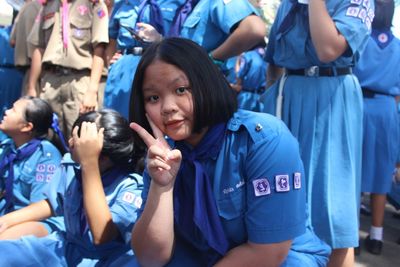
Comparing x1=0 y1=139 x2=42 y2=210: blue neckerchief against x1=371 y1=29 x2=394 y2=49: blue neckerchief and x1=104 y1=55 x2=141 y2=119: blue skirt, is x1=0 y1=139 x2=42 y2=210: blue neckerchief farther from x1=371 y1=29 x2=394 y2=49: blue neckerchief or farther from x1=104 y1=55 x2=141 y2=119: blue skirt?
x1=371 y1=29 x2=394 y2=49: blue neckerchief

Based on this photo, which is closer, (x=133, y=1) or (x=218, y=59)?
(x=218, y=59)

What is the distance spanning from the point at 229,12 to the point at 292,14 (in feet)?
1.34

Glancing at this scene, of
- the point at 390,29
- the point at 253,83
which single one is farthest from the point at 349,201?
the point at 253,83

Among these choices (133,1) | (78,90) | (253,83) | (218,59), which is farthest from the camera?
(253,83)

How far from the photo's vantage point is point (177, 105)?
1.28 metres

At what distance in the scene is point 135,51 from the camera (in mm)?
2670

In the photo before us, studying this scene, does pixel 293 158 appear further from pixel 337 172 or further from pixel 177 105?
pixel 337 172

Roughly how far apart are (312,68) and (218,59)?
1.89 feet

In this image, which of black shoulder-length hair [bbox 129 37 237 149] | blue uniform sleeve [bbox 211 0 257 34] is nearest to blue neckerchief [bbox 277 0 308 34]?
blue uniform sleeve [bbox 211 0 257 34]

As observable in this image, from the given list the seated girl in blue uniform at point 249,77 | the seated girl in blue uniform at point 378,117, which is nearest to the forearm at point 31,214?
the seated girl in blue uniform at point 378,117

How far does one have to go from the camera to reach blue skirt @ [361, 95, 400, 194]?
9.46 ft

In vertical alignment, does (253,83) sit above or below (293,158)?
below

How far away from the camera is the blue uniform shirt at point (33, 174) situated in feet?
8.18

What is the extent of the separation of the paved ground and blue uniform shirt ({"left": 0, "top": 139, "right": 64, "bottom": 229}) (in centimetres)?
187
